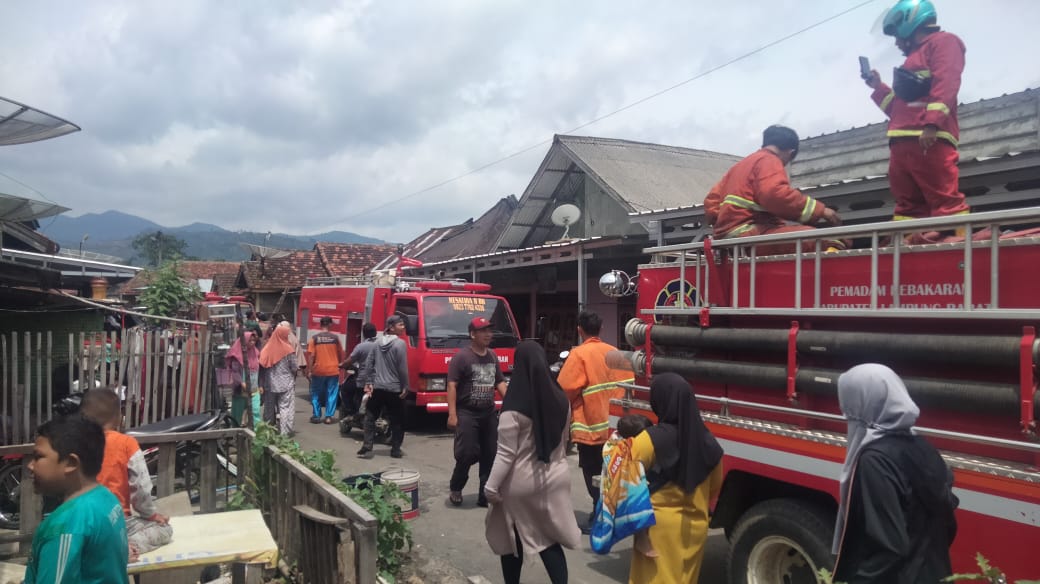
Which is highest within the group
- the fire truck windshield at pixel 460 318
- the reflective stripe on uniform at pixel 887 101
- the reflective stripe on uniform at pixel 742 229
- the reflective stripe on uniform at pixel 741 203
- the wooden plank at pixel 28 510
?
the reflective stripe on uniform at pixel 887 101

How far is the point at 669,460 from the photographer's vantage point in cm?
359

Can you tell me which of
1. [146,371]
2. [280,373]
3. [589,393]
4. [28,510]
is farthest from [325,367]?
[589,393]

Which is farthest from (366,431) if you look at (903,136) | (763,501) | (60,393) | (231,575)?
(903,136)

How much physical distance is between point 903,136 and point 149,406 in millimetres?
7534

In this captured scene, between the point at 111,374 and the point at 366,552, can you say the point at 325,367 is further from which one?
the point at 366,552

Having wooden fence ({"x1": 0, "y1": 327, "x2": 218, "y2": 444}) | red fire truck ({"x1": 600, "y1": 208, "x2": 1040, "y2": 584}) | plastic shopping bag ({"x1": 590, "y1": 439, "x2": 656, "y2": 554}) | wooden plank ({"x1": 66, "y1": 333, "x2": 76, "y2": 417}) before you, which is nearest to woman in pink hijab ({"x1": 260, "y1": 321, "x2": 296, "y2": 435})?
wooden fence ({"x1": 0, "y1": 327, "x2": 218, "y2": 444})

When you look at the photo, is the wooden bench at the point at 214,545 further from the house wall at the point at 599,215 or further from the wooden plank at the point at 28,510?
the house wall at the point at 599,215

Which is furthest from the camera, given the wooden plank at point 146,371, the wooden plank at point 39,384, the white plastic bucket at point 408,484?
the wooden plank at point 146,371

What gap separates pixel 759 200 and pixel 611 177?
930 centimetres

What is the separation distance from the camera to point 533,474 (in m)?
4.13

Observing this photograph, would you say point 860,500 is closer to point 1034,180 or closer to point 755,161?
point 755,161

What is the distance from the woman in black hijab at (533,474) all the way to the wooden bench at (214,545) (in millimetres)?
1293

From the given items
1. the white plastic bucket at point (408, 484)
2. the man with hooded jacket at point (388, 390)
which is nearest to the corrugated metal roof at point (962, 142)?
the man with hooded jacket at point (388, 390)

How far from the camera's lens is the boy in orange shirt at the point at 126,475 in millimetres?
3801
